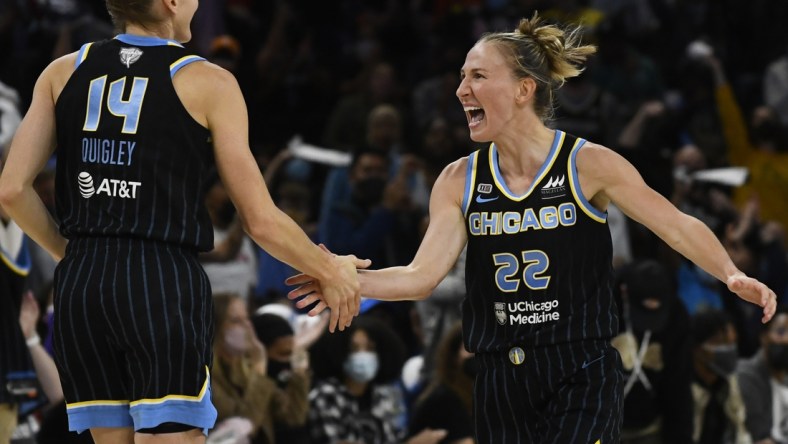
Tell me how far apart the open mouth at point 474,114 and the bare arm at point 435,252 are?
8.2 inches

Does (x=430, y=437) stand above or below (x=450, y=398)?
below

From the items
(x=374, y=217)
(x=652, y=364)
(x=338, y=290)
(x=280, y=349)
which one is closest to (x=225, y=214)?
(x=374, y=217)

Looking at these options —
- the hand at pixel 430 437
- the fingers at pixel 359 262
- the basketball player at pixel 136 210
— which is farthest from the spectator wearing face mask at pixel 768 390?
the basketball player at pixel 136 210

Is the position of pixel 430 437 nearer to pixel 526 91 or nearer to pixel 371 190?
→ pixel 526 91

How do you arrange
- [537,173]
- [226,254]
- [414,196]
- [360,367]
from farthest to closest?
1. [414,196]
2. [226,254]
3. [360,367]
4. [537,173]

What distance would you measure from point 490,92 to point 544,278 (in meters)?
0.80

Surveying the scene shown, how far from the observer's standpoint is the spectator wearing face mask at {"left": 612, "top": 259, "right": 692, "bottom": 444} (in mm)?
9188

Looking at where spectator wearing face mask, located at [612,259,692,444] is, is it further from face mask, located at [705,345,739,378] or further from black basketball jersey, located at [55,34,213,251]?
black basketball jersey, located at [55,34,213,251]

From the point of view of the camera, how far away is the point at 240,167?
4934 mm

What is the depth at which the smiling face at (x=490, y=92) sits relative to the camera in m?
5.76

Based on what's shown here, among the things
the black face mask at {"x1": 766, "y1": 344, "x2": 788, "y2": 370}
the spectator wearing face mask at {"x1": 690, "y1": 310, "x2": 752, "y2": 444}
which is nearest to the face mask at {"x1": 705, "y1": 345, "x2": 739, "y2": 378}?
the spectator wearing face mask at {"x1": 690, "y1": 310, "x2": 752, "y2": 444}

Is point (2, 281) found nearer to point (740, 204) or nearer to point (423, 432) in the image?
point (423, 432)

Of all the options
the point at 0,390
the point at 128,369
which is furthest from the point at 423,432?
the point at 128,369

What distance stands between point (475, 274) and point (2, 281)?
2.76 metres
